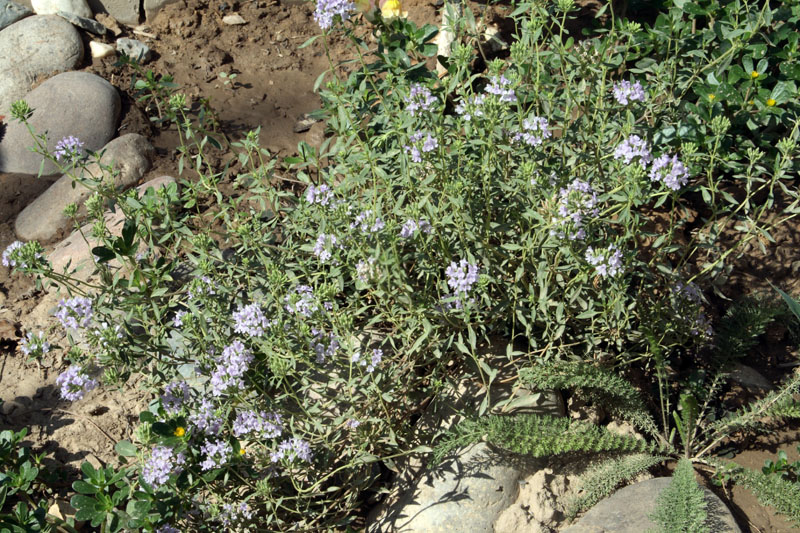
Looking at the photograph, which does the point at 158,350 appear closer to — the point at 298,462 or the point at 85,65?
the point at 298,462

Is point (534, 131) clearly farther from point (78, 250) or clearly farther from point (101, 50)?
point (101, 50)

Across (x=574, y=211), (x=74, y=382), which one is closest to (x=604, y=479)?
(x=574, y=211)

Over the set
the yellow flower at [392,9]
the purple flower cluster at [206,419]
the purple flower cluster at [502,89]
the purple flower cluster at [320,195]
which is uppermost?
the purple flower cluster at [502,89]

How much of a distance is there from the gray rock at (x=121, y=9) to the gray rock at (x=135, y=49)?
1.08 feet

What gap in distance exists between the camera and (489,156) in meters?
2.83

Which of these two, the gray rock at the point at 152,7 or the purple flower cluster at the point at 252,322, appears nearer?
the purple flower cluster at the point at 252,322

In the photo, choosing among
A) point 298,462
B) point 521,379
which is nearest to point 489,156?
point 521,379

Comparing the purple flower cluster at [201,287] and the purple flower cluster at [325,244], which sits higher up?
the purple flower cluster at [325,244]

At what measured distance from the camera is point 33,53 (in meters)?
5.00

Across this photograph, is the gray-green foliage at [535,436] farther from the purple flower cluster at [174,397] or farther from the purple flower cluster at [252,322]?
the purple flower cluster at [174,397]

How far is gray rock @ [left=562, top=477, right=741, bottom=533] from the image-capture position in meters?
2.73

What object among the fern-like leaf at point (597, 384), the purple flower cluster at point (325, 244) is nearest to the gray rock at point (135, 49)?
the purple flower cluster at point (325, 244)

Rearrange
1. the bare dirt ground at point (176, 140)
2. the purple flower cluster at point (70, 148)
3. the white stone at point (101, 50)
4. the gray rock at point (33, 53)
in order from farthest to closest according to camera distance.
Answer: the white stone at point (101, 50) → the gray rock at point (33, 53) → the bare dirt ground at point (176, 140) → the purple flower cluster at point (70, 148)

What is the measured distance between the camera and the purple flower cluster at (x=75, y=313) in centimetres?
276
